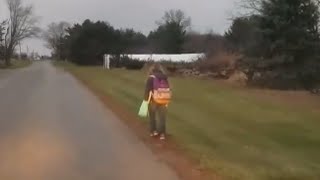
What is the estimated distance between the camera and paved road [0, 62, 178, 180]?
32.8ft

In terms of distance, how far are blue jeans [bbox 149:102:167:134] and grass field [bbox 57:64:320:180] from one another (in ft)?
1.36

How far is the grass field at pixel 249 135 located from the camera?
10602 millimetres

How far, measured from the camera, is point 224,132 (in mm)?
15391

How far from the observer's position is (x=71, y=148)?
12797 mm

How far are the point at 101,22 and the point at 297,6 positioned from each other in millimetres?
72347

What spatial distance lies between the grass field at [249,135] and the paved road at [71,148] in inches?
44.6

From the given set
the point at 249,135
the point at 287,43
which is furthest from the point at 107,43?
the point at 249,135

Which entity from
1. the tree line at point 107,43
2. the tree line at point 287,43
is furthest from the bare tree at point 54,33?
the tree line at point 287,43

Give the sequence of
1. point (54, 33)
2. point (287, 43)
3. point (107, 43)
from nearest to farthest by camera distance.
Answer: point (287, 43), point (107, 43), point (54, 33)

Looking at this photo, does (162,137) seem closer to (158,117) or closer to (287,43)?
(158,117)

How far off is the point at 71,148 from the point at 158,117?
236 centimetres

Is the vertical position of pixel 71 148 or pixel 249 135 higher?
pixel 71 148

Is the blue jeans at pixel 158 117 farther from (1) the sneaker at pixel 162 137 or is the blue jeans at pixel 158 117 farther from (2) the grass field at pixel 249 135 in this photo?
(2) the grass field at pixel 249 135

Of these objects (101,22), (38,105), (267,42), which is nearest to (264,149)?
(38,105)
